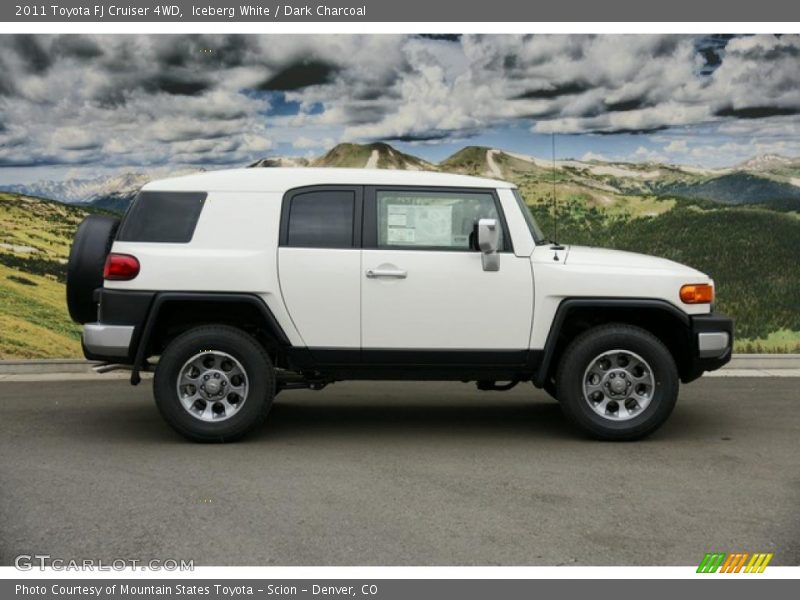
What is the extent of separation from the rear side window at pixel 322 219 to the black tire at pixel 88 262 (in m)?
1.41

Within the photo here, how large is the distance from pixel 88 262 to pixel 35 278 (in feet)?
17.5

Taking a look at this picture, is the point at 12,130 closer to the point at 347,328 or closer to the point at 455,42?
the point at 455,42

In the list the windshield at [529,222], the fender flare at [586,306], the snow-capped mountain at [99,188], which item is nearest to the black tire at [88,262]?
the windshield at [529,222]

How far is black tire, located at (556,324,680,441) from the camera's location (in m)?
6.72

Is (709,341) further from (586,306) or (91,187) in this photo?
(91,187)

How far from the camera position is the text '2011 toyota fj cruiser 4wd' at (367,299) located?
671 centimetres

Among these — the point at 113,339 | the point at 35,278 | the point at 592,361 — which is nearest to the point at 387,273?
the point at 592,361

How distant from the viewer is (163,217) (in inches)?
269

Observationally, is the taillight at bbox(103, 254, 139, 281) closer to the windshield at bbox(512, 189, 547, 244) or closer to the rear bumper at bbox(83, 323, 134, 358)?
the rear bumper at bbox(83, 323, 134, 358)

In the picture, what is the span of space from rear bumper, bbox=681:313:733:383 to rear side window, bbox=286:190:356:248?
254 centimetres

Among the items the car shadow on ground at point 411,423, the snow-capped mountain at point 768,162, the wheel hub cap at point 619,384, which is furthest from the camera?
the snow-capped mountain at point 768,162

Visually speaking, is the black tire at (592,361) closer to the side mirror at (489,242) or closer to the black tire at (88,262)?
the side mirror at (489,242)

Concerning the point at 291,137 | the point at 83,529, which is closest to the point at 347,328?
the point at 83,529

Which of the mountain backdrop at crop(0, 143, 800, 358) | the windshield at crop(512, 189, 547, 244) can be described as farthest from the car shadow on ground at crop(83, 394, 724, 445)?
the mountain backdrop at crop(0, 143, 800, 358)
